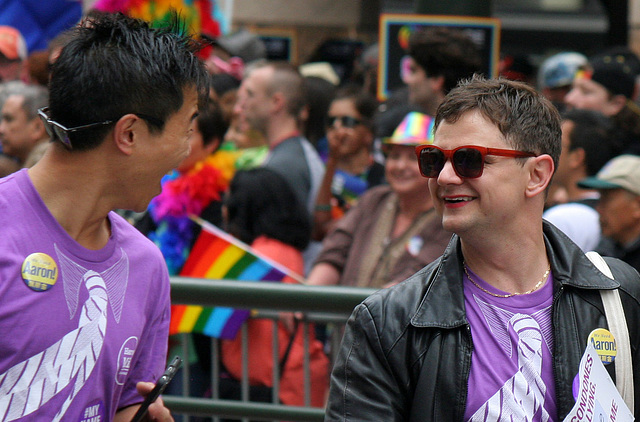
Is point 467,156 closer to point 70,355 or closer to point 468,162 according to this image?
point 468,162

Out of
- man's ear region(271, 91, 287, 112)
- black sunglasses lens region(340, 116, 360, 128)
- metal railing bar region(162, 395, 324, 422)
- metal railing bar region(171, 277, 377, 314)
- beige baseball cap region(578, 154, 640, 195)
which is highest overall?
man's ear region(271, 91, 287, 112)

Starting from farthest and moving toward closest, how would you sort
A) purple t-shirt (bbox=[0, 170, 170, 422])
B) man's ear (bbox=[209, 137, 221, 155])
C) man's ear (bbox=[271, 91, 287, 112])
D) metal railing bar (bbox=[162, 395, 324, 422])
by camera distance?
1. man's ear (bbox=[271, 91, 287, 112])
2. man's ear (bbox=[209, 137, 221, 155])
3. metal railing bar (bbox=[162, 395, 324, 422])
4. purple t-shirt (bbox=[0, 170, 170, 422])

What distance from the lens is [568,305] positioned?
255 centimetres

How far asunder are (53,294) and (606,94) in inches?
212

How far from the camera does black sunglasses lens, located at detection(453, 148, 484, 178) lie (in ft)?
8.38

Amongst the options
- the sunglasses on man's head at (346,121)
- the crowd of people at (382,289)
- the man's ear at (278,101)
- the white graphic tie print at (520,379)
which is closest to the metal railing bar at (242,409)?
the crowd of people at (382,289)

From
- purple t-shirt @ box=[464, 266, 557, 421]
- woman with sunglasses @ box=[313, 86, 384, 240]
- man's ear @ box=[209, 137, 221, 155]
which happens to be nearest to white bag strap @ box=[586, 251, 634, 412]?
purple t-shirt @ box=[464, 266, 557, 421]

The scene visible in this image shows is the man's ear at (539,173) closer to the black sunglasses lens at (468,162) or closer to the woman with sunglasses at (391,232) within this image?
the black sunglasses lens at (468,162)

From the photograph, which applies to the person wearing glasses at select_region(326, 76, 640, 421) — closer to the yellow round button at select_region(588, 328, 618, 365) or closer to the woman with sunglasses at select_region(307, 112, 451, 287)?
the yellow round button at select_region(588, 328, 618, 365)

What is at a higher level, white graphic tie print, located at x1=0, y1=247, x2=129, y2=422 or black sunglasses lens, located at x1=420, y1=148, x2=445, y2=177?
black sunglasses lens, located at x1=420, y1=148, x2=445, y2=177

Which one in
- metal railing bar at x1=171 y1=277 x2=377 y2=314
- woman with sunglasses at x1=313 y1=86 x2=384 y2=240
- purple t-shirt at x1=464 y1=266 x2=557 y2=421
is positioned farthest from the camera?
woman with sunglasses at x1=313 y1=86 x2=384 y2=240

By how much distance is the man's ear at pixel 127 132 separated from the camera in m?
2.51

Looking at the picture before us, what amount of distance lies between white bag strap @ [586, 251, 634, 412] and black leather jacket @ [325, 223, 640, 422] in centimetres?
2

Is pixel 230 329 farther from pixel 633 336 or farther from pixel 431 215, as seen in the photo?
pixel 633 336
